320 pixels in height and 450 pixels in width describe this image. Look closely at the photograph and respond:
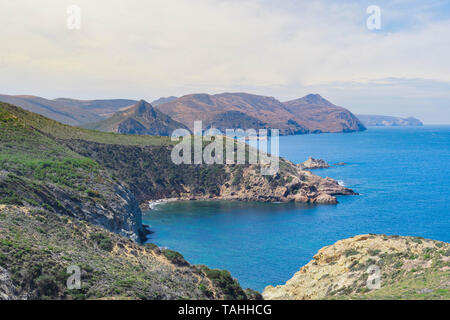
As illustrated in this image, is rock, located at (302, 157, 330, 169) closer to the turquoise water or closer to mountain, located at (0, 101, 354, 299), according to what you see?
the turquoise water

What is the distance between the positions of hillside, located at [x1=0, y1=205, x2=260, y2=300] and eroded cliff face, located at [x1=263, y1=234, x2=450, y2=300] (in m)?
5.36

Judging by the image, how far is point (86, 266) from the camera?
70.6 ft

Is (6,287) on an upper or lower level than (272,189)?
upper

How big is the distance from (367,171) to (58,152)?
3710 inches

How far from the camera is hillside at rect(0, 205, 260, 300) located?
18.4 m

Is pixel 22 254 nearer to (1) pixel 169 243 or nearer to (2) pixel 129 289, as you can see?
(2) pixel 129 289


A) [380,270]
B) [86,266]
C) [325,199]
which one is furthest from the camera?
[325,199]

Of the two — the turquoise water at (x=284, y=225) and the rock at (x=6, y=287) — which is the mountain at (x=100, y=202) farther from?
the turquoise water at (x=284, y=225)

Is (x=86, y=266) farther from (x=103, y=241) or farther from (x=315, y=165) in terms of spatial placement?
(x=315, y=165)

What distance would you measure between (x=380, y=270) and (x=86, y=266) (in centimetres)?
2016

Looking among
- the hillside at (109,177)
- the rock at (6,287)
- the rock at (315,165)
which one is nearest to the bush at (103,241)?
the hillside at (109,177)

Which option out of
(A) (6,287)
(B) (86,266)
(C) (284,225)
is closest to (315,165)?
(C) (284,225)
